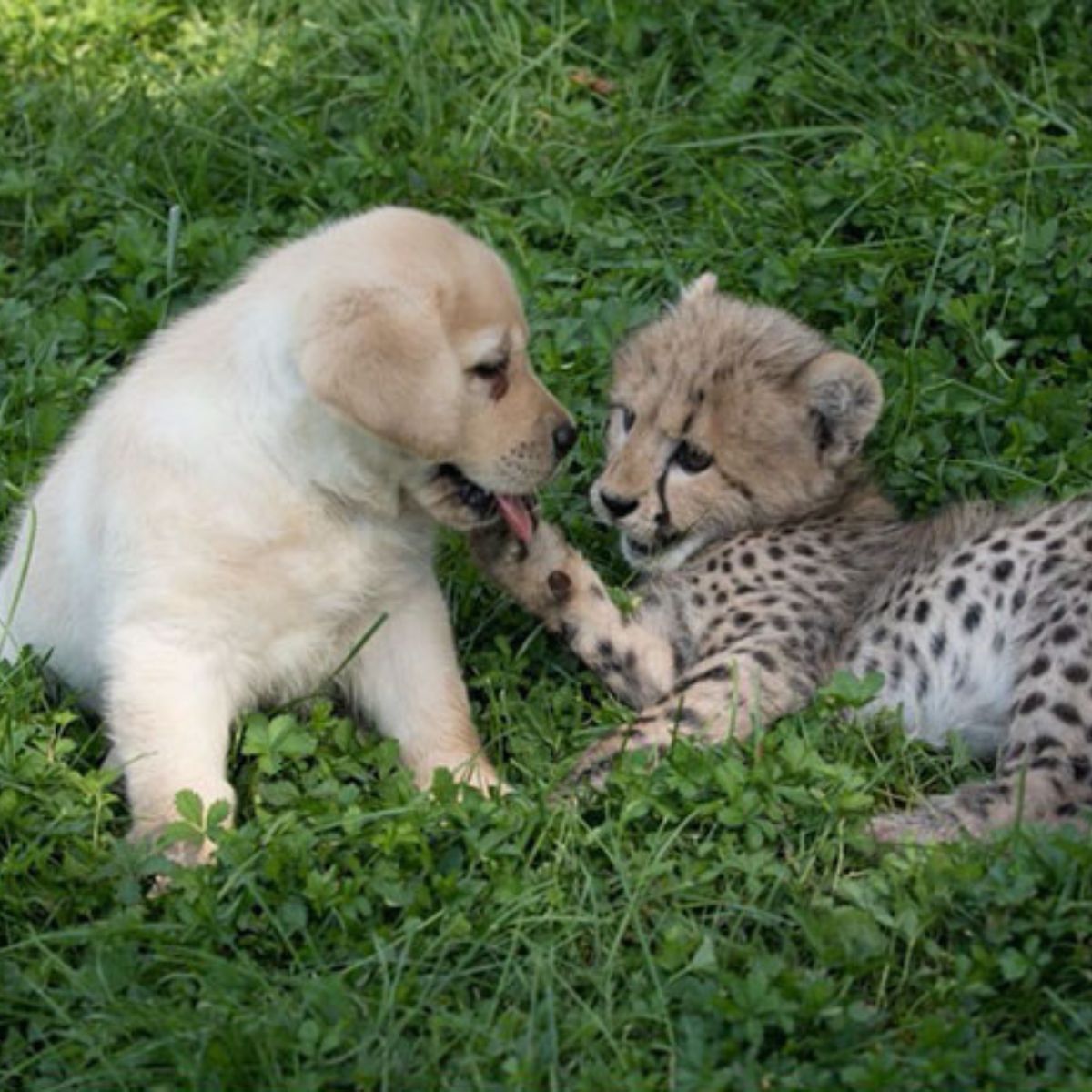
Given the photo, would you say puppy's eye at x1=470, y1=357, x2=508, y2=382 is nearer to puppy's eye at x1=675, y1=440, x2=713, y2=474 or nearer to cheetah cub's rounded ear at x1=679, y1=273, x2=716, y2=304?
puppy's eye at x1=675, y1=440, x2=713, y2=474

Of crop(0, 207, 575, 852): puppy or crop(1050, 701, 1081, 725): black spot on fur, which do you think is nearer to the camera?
crop(0, 207, 575, 852): puppy

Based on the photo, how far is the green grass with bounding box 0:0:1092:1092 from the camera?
4.57m

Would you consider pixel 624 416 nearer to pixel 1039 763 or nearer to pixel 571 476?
pixel 571 476

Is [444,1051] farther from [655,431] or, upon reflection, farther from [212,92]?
[212,92]

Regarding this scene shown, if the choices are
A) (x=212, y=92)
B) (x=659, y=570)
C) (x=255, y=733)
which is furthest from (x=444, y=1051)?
(x=212, y=92)

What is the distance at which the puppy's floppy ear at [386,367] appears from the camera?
498cm

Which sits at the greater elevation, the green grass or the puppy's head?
the puppy's head

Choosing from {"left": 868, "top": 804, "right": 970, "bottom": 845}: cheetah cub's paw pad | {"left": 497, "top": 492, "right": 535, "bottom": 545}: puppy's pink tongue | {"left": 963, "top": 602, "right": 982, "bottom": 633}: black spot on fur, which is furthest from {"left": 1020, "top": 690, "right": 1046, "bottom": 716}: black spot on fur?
{"left": 497, "top": 492, "right": 535, "bottom": 545}: puppy's pink tongue

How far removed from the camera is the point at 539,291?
7352mm

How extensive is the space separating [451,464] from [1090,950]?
71.8 inches

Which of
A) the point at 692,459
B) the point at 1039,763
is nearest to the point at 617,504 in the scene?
the point at 692,459

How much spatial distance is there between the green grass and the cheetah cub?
0.63 ft

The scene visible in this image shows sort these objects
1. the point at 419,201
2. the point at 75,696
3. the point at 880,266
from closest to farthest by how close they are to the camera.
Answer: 1. the point at 75,696
2. the point at 880,266
3. the point at 419,201

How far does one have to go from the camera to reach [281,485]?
5445mm
